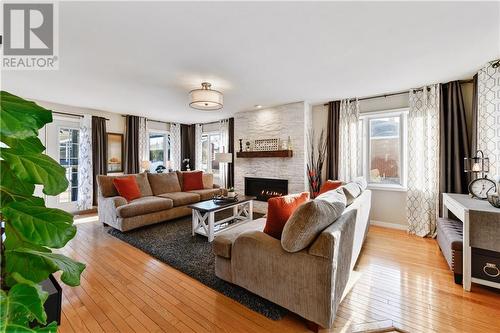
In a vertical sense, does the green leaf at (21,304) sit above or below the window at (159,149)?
below

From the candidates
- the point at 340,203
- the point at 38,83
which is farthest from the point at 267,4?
the point at 38,83

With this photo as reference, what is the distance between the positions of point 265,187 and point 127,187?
275 cm

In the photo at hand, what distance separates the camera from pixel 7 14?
1706mm

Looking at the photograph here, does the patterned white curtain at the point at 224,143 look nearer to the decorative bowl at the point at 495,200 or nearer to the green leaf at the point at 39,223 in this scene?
the decorative bowl at the point at 495,200

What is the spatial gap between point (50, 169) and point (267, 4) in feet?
5.83

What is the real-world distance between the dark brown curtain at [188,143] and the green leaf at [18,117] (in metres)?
6.69

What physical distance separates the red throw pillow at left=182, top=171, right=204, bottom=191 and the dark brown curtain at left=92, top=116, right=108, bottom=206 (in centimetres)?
188

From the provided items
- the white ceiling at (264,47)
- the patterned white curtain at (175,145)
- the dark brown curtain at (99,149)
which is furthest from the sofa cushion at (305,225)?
the patterned white curtain at (175,145)

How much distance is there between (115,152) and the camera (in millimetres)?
5547

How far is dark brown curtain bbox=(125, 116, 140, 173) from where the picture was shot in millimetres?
5602

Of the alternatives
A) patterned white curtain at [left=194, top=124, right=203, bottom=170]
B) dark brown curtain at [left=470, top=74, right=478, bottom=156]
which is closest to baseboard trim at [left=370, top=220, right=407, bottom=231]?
dark brown curtain at [left=470, top=74, right=478, bottom=156]

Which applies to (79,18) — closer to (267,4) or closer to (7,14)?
(7,14)

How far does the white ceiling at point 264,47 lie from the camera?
1748 millimetres

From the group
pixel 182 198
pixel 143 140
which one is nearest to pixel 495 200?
pixel 182 198
